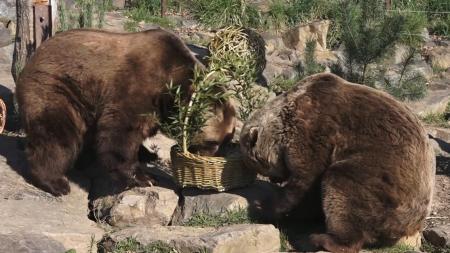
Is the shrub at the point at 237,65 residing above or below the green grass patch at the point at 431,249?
above

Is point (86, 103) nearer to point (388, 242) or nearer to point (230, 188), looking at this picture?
point (230, 188)

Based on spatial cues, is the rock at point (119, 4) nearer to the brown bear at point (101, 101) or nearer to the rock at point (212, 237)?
the brown bear at point (101, 101)

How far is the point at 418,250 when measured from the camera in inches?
248

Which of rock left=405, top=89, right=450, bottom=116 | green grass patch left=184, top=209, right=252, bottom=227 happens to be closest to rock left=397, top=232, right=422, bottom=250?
green grass patch left=184, top=209, right=252, bottom=227

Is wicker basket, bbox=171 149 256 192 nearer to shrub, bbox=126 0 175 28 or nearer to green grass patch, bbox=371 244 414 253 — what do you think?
green grass patch, bbox=371 244 414 253

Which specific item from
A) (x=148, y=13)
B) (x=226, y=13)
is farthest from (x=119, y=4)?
(x=226, y=13)

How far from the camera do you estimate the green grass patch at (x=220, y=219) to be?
645 cm

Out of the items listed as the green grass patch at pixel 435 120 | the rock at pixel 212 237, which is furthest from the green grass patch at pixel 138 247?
the green grass patch at pixel 435 120

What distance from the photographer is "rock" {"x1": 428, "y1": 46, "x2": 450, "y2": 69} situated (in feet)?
44.0

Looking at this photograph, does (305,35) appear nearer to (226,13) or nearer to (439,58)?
(226,13)

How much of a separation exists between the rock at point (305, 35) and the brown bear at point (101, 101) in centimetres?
704

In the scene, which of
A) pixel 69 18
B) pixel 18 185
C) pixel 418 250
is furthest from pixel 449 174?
pixel 69 18

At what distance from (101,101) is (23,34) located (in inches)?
83.2

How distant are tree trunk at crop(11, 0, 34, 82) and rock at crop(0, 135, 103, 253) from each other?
131 centimetres
